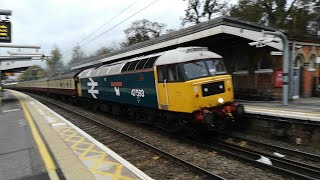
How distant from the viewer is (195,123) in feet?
35.1

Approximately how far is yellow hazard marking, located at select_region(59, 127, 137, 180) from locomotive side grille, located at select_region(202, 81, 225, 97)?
3.74 metres

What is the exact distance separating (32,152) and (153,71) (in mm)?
5087

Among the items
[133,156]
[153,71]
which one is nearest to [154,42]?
[153,71]

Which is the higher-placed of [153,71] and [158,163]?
[153,71]

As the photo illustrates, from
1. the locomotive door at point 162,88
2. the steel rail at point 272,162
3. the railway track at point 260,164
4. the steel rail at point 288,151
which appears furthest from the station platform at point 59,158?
the steel rail at point 288,151

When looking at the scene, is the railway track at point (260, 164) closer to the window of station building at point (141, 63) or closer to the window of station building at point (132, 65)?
the window of station building at point (141, 63)

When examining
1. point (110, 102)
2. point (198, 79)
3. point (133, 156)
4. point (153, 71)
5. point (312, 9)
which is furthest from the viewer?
point (312, 9)

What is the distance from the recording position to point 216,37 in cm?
1606

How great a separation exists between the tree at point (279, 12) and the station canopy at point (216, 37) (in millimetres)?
16367

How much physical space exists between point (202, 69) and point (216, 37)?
18.8ft

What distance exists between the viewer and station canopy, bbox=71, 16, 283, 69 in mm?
14602

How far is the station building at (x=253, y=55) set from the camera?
15.0m

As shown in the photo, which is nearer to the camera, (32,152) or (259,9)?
(32,152)

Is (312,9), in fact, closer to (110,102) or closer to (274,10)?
(274,10)
